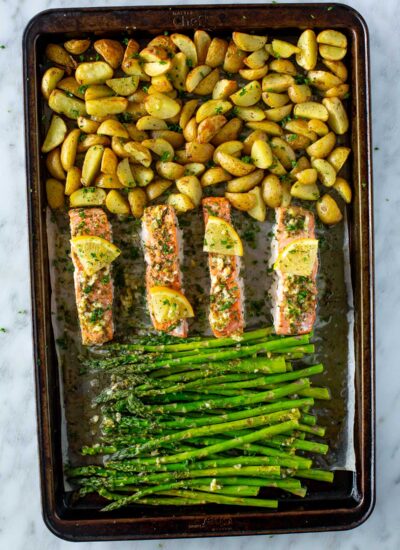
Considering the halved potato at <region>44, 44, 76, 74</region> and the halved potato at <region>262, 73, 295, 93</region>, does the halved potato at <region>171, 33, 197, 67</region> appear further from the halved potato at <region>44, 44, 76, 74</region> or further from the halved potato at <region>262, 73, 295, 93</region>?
the halved potato at <region>44, 44, 76, 74</region>

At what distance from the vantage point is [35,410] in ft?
14.1

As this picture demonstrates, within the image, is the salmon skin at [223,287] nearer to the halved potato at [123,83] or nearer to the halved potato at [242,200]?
the halved potato at [242,200]

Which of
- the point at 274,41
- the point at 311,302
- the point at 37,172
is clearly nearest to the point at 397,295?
the point at 311,302

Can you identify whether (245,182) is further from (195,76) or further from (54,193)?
(54,193)

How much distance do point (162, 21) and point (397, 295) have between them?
244 cm

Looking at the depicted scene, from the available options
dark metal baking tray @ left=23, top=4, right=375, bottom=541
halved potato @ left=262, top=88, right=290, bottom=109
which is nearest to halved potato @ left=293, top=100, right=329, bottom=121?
halved potato @ left=262, top=88, right=290, bottom=109

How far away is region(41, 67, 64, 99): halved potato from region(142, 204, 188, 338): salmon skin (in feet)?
3.27

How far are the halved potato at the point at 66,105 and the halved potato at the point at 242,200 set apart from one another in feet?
3.67

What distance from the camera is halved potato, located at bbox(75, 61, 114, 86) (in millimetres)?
4047

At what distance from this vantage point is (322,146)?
4.16m

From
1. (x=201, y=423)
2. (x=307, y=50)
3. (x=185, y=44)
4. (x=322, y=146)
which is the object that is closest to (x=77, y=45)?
(x=185, y=44)

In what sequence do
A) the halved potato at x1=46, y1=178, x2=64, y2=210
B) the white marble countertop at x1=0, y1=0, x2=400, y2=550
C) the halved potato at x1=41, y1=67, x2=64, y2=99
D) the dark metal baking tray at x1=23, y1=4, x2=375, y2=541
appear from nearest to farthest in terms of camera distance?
the dark metal baking tray at x1=23, y1=4, x2=375, y2=541
the halved potato at x1=41, y1=67, x2=64, y2=99
the halved potato at x1=46, y1=178, x2=64, y2=210
the white marble countertop at x1=0, y1=0, x2=400, y2=550

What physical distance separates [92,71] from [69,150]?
0.53 m

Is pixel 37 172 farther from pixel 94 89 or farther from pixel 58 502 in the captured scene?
pixel 58 502
